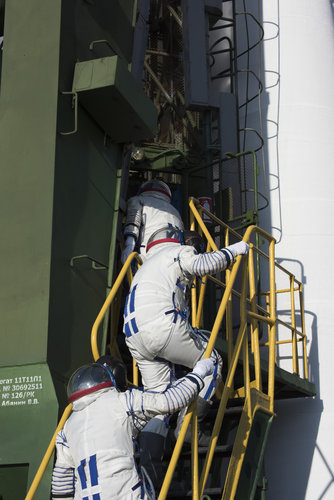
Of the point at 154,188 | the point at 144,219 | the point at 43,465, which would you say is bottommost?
the point at 43,465

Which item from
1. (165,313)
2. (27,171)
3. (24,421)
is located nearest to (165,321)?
(165,313)

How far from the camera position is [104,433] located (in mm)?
4301

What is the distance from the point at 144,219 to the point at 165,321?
265 cm

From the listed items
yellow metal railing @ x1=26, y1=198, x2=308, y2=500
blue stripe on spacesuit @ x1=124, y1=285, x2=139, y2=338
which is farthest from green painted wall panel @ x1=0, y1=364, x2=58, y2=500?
blue stripe on spacesuit @ x1=124, y1=285, x2=139, y2=338

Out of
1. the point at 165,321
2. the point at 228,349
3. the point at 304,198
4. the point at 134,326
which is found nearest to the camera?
the point at 165,321

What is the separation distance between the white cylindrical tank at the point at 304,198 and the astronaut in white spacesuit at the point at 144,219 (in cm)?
193

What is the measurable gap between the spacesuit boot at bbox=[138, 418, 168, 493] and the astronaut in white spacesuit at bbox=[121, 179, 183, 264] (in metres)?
2.52

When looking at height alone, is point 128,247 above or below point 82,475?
above

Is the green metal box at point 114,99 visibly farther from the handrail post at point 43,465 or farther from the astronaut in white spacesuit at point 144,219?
the handrail post at point 43,465

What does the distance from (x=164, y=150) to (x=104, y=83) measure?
3144 millimetres

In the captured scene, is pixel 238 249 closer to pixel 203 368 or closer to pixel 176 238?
pixel 203 368

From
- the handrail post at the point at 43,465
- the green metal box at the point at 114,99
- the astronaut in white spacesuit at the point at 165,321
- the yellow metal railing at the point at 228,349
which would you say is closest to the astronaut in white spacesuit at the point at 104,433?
the handrail post at the point at 43,465

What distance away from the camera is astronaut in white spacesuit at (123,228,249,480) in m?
5.42

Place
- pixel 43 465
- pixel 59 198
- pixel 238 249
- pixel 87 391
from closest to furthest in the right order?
pixel 87 391, pixel 43 465, pixel 238 249, pixel 59 198
